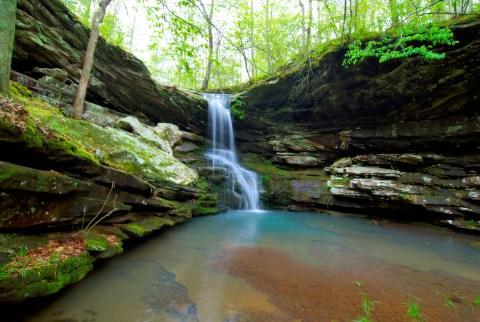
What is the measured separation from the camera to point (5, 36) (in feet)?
17.1

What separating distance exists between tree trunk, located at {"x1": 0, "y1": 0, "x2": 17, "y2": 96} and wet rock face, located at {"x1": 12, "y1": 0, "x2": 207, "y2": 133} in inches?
134

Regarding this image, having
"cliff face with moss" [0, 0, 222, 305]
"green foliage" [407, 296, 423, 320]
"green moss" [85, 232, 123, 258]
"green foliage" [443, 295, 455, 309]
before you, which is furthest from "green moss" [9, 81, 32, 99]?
"green foliage" [443, 295, 455, 309]

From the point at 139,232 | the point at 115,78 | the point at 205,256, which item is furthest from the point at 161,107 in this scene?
the point at 205,256

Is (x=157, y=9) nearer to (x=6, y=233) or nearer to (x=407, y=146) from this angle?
(x=6, y=233)

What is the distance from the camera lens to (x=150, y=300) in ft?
11.0

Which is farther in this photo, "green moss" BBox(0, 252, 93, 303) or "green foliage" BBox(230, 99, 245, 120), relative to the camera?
"green foliage" BBox(230, 99, 245, 120)

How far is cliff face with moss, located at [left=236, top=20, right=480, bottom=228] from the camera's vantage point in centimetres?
903

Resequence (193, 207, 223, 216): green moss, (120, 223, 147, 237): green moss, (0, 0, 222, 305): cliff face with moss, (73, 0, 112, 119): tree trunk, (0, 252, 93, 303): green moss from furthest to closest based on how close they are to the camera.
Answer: (193, 207, 223, 216): green moss < (73, 0, 112, 119): tree trunk < (120, 223, 147, 237): green moss < (0, 0, 222, 305): cliff face with moss < (0, 252, 93, 303): green moss

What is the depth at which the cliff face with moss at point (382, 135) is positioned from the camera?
9031 mm

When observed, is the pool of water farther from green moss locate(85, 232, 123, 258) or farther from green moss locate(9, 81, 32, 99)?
green moss locate(9, 81, 32, 99)

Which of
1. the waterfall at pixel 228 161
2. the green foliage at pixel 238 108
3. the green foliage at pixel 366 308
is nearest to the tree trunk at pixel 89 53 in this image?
the waterfall at pixel 228 161

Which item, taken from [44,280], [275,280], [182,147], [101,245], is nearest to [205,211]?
[182,147]

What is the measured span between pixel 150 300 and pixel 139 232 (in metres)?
2.39

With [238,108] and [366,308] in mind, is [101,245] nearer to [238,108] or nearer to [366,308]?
[366,308]
